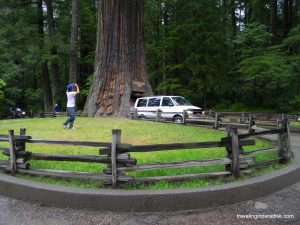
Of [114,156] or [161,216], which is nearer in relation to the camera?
[161,216]

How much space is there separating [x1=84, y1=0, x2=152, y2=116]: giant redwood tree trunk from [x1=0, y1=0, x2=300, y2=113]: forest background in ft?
29.4

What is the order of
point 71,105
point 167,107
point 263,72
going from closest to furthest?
point 71,105 → point 167,107 → point 263,72

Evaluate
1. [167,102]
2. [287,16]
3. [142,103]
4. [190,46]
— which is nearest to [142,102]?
[142,103]

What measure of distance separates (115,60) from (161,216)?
1227cm

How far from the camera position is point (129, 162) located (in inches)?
225

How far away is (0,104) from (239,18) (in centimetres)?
3206

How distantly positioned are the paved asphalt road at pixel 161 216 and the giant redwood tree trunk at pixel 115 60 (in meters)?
10.8

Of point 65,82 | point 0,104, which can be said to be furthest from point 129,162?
point 65,82

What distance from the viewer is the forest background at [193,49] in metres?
24.8

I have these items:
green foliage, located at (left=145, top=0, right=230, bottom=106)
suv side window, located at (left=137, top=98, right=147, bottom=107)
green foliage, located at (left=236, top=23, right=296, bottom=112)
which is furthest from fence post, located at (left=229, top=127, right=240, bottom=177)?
green foliage, located at (left=145, top=0, right=230, bottom=106)

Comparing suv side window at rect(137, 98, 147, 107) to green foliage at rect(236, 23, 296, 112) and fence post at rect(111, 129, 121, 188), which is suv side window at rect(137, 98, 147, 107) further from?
fence post at rect(111, 129, 121, 188)

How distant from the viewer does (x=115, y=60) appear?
54.2 feet

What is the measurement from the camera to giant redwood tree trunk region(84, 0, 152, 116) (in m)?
16.3

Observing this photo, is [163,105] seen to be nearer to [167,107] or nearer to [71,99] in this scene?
[167,107]
